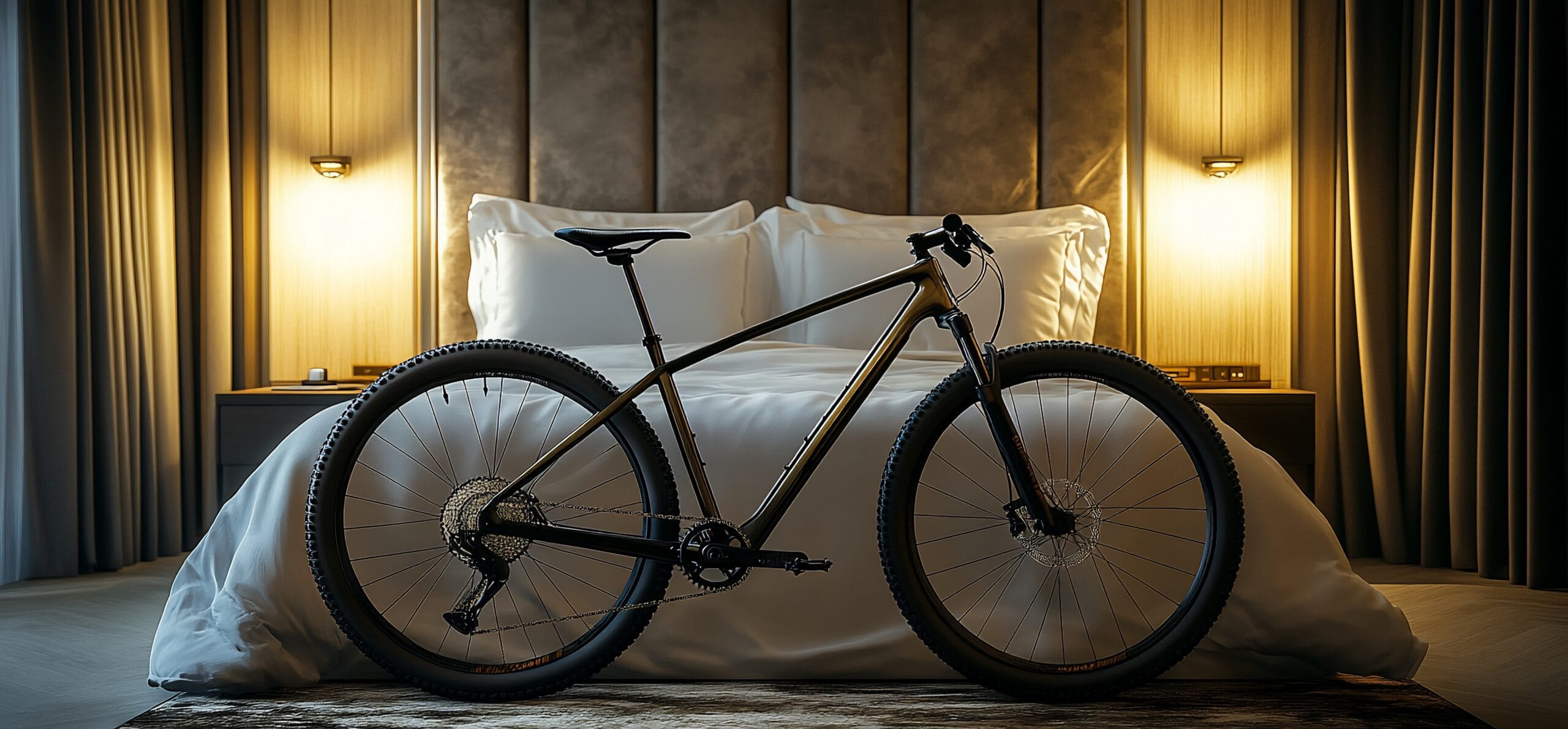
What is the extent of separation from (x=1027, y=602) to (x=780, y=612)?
41 cm

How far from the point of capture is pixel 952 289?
3115mm

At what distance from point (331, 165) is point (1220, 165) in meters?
2.91

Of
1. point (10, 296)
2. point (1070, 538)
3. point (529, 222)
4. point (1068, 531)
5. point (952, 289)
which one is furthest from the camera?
point (529, 222)

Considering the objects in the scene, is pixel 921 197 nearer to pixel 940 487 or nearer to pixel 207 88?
pixel 940 487

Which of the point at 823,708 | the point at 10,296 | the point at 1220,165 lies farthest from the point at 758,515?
the point at 1220,165

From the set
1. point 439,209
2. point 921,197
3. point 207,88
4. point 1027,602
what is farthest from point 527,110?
point 1027,602

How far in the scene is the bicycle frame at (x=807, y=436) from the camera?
1.72 meters

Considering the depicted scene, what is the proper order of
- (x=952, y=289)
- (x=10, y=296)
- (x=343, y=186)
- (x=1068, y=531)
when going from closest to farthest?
(x=1068, y=531), (x=10, y=296), (x=952, y=289), (x=343, y=186)

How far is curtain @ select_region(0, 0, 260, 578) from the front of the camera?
2934 mm

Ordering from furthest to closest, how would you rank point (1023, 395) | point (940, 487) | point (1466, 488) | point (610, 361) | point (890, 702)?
point (1466, 488) → point (610, 361) → point (1023, 395) → point (940, 487) → point (890, 702)

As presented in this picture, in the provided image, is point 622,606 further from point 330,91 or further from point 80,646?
point 330,91

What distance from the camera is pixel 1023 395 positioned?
2035 millimetres

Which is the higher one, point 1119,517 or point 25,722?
point 1119,517

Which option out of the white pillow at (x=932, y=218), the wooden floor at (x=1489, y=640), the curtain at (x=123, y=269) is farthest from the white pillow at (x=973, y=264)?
the curtain at (x=123, y=269)
